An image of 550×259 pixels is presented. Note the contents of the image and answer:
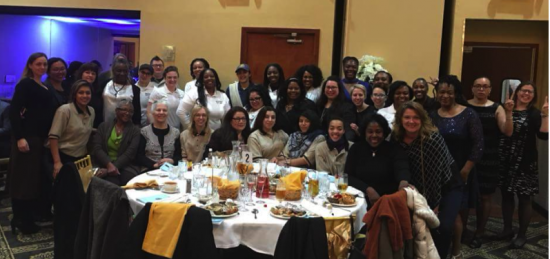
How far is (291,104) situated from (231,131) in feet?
2.39

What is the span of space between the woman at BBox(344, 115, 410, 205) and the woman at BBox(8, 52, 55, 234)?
2661 mm

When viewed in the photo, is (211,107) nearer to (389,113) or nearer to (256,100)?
(256,100)

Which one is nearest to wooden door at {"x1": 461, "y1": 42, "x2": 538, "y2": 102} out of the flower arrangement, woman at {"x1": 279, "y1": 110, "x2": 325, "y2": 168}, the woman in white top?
the flower arrangement

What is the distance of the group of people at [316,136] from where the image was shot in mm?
3682

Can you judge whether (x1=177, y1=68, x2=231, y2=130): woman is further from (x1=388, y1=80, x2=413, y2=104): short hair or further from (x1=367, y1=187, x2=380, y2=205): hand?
(x1=367, y1=187, x2=380, y2=205): hand

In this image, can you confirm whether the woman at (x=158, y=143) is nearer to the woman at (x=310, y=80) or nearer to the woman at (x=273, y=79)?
the woman at (x=273, y=79)

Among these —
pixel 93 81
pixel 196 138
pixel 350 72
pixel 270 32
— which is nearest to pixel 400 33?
pixel 350 72

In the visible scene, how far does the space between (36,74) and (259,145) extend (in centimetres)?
202

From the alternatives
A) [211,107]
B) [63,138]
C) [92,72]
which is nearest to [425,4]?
[211,107]

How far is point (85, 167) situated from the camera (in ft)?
11.3

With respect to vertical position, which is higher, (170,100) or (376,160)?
(170,100)

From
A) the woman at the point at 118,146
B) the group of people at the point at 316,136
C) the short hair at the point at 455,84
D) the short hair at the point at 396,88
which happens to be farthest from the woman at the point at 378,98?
the woman at the point at 118,146

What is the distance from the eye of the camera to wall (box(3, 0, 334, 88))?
643 centimetres

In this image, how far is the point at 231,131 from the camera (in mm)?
4527
